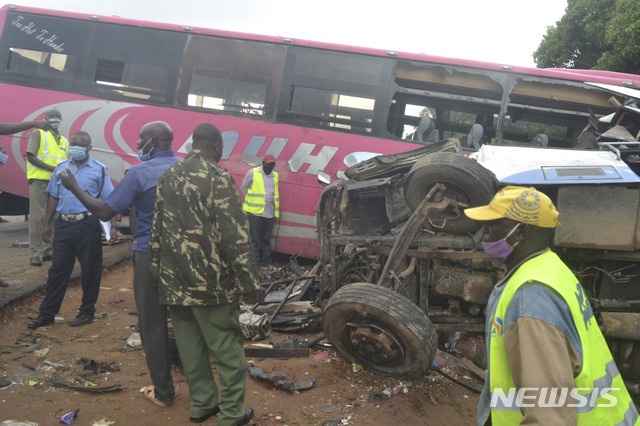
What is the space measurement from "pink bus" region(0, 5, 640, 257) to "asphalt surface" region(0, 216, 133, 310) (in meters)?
1.11

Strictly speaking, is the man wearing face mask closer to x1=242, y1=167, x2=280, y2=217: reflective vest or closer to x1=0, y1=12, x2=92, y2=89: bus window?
x1=242, y1=167, x2=280, y2=217: reflective vest

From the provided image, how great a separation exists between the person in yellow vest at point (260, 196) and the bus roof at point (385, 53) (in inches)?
77.9

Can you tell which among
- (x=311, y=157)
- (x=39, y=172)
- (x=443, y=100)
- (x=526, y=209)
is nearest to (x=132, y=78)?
(x=39, y=172)

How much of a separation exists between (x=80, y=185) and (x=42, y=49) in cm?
491

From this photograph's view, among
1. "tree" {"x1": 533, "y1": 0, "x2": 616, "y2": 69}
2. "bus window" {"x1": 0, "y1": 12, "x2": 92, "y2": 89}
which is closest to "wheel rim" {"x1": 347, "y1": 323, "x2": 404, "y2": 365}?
"bus window" {"x1": 0, "y1": 12, "x2": 92, "y2": 89}

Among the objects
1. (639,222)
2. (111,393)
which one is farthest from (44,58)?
(639,222)

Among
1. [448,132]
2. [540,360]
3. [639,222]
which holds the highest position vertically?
[448,132]

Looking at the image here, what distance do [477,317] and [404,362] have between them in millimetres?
852

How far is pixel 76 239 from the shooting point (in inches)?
185

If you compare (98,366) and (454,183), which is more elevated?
(454,183)

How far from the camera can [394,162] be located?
4809mm

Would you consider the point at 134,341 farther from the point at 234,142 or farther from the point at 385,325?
the point at 234,142

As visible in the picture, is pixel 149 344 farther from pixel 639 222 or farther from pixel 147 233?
pixel 639 222

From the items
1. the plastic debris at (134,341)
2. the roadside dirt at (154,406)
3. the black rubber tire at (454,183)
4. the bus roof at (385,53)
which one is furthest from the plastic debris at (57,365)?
the bus roof at (385,53)
